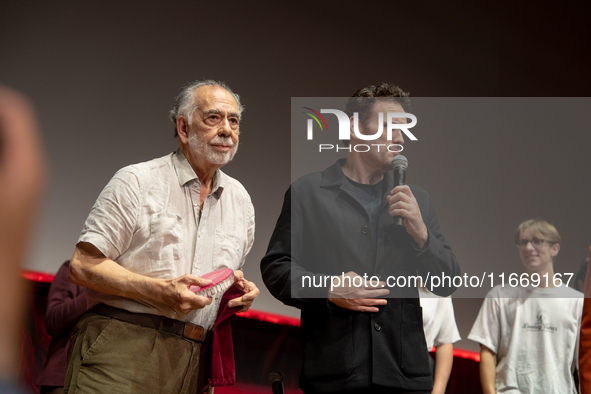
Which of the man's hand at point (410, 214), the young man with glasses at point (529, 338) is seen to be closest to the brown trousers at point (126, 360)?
the man's hand at point (410, 214)

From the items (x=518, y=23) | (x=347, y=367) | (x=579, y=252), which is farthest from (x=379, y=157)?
(x=518, y=23)

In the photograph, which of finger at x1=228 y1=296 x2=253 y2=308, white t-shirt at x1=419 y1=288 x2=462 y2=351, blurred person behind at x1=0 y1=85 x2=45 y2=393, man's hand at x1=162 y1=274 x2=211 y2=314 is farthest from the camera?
white t-shirt at x1=419 y1=288 x2=462 y2=351

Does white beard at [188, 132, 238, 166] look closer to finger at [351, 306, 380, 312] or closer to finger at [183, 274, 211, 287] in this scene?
finger at [183, 274, 211, 287]

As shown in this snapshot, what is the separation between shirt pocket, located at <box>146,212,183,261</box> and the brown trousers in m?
0.24

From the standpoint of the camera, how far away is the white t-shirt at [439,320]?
2837 millimetres

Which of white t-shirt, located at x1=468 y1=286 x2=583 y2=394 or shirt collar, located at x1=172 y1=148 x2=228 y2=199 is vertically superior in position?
shirt collar, located at x1=172 y1=148 x2=228 y2=199

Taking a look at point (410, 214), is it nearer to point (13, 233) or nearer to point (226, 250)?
point (226, 250)

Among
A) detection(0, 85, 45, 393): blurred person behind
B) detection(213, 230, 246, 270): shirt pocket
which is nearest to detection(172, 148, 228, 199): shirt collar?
detection(213, 230, 246, 270): shirt pocket

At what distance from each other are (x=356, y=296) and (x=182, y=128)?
92 cm

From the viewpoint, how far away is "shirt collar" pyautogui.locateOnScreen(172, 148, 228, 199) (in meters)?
1.97

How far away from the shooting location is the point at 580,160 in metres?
2.22

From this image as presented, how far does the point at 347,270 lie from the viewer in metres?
1.83

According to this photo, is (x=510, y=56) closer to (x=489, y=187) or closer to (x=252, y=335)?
(x=489, y=187)

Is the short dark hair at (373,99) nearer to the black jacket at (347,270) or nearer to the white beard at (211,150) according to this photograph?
the black jacket at (347,270)
